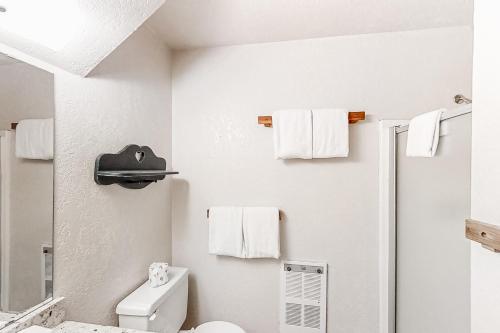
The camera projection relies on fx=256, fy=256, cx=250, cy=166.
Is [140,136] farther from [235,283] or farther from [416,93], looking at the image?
[416,93]

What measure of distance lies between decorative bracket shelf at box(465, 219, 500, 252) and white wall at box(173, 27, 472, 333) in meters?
0.93

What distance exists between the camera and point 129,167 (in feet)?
4.20

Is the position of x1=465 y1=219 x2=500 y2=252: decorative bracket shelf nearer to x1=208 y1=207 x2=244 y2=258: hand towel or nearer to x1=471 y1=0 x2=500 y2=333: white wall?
x1=471 y1=0 x2=500 y2=333: white wall

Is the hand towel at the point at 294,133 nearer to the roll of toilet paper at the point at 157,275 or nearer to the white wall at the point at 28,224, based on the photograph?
the roll of toilet paper at the point at 157,275

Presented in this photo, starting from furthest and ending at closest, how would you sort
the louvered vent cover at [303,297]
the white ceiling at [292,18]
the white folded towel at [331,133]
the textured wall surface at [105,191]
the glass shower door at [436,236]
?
1. the louvered vent cover at [303,297]
2. the white folded towel at [331,133]
3. the white ceiling at [292,18]
4. the textured wall surface at [105,191]
5. the glass shower door at [436,236]

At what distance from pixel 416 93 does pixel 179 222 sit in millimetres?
1726

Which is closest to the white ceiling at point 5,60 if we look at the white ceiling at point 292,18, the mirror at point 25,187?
the mirror at point 25,187

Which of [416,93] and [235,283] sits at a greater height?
[416,93]

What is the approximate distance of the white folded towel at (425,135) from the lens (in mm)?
954

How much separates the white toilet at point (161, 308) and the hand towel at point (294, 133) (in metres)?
0.97

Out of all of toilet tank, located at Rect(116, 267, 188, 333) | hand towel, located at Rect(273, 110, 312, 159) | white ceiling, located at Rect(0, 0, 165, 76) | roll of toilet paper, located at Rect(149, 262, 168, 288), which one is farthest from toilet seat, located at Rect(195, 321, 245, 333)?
white ceiling, located at Rect(0, 0, 165, 76)

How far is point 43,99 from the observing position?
2.94ft

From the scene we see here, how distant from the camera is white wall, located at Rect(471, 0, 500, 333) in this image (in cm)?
62

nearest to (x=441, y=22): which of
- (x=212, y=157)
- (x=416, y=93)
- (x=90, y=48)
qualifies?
(x=416, y=93)
